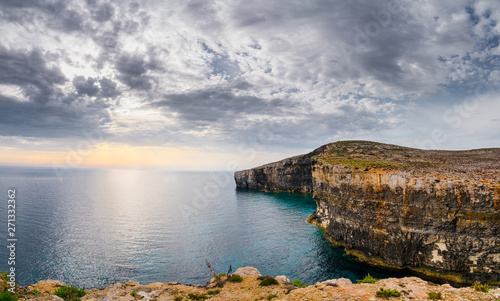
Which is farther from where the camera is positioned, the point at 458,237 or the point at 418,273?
the point at 418,273

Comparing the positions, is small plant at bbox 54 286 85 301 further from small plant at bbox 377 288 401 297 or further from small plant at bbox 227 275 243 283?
small plant at bbox 377 288 401 297

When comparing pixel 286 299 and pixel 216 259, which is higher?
pixel 286 299

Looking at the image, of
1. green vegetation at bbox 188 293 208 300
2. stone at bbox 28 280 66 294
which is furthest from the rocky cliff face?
stone at bbox 28 280 66 294

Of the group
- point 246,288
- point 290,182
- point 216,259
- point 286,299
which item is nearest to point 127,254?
point 216,259

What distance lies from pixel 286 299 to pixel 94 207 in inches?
3457

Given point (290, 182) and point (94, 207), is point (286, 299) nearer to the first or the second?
point (94, 207)

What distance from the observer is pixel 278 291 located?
749 inches

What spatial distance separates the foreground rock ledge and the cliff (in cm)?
1726

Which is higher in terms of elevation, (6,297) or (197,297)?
(6,297)

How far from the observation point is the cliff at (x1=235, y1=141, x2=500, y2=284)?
91.9 feet

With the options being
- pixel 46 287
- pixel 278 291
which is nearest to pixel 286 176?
pixel 278 291

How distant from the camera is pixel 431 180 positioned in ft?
104

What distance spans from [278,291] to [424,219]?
991 inches

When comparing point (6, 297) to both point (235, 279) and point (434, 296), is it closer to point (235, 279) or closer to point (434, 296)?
point (235, 279)
